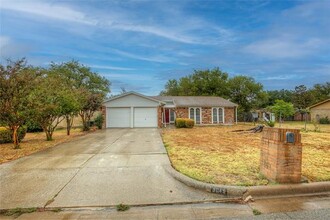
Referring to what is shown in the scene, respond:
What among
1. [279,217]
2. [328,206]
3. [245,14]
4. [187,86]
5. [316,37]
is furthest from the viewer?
[187,86]

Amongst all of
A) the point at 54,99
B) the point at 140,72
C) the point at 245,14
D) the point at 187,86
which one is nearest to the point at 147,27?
the point at 245,14

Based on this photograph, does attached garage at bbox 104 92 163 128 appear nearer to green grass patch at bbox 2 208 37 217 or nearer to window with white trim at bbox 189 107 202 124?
window with white trim at bbox 189 107 202 124

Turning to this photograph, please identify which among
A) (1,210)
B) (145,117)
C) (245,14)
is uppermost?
(245,14)

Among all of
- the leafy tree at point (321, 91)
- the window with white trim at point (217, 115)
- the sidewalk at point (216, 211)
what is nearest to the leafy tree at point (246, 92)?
the window with white trim at point (217, 115)

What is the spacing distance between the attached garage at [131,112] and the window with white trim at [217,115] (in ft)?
23.6

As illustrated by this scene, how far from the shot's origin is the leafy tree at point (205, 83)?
40.3 m

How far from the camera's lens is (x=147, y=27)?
13773 millimetres

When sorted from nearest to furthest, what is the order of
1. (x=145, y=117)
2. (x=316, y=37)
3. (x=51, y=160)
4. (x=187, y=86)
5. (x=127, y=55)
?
1. (x=51, y=160)
2. (x=316, y=37)
3. (x=127, y=55)
4. (x=145, y=117)
5. (x=187, y=86)

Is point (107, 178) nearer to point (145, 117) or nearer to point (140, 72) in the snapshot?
point (145, 117)

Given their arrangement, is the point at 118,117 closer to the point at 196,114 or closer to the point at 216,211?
the point at 196,114

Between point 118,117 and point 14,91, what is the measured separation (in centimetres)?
1386

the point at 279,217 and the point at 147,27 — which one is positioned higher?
A: the point at 147,27

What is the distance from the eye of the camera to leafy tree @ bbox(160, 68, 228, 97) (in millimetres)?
40344

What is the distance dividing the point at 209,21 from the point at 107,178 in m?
8.94
